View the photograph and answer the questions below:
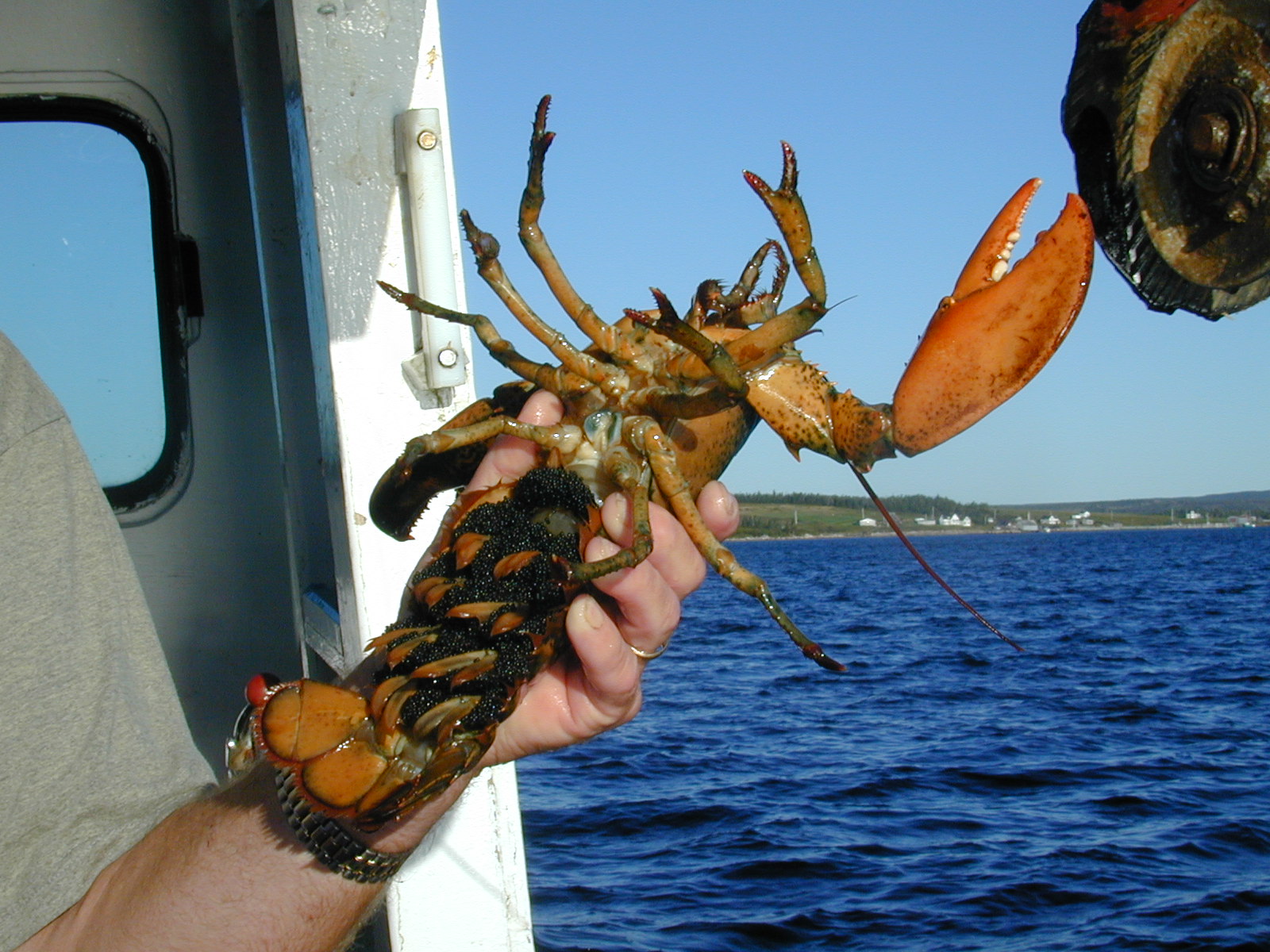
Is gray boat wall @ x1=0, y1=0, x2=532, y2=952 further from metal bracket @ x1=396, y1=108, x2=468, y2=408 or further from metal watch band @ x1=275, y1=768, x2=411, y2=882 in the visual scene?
metal watch band @ x1=275, y1=768, x2=411, y2=882

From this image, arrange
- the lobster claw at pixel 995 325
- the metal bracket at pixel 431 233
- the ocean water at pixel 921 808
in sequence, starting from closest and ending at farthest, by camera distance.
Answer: the lobster claw at pixel 995 325, the metal bracket at pixel 431 233, the ocean water at pixel 921 808

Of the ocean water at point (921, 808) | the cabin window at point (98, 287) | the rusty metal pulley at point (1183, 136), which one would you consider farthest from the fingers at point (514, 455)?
the ocean water at point (921, 808)

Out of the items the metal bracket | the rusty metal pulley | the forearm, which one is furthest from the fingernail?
the rusty metal pulley

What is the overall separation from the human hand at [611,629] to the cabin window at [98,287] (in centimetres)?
209

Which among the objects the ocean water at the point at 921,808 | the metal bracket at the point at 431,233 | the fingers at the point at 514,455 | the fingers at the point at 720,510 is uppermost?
the metal bracket at the point at 431,233

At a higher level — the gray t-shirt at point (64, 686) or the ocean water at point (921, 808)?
the gray t-shirt at point (64, 686)

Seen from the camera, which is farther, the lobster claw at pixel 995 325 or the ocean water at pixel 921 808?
the ocean water at pixel 921 808

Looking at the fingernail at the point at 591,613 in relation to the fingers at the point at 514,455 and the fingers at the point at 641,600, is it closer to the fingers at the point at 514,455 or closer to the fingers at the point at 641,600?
the fingers at the point at 641,600

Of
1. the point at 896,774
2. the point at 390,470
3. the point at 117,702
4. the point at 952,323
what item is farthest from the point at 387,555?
the point at 896,774

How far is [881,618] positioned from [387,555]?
113 ft

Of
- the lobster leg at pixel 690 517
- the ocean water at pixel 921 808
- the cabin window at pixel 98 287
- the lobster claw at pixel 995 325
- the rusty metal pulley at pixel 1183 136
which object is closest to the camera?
the rusty metal pulley at pixel 1183 136

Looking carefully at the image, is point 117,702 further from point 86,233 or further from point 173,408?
point 86,233

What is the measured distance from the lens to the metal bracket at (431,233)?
8.43ft

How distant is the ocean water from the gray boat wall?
5.35m
